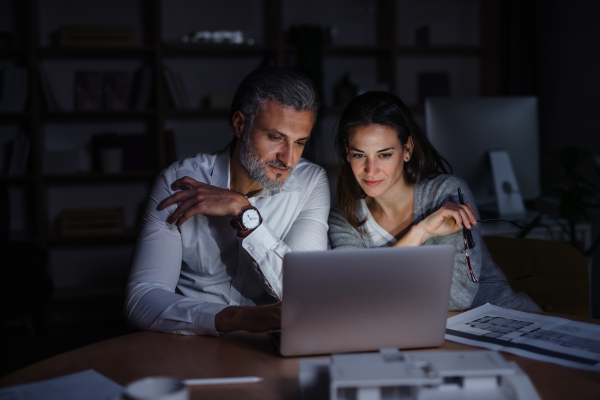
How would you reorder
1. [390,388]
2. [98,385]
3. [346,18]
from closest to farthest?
[390,388], [98,385], [346,18]

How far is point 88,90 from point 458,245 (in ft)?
9.35

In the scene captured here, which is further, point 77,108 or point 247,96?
point 77,108

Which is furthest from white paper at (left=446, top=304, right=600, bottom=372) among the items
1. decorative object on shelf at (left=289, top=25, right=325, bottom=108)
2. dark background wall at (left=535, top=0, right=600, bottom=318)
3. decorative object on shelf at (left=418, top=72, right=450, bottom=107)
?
decorative object on shelf at (left=418, top=72, right=450, bottom=107)

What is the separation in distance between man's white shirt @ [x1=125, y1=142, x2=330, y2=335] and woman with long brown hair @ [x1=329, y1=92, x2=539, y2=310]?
0.12 metres

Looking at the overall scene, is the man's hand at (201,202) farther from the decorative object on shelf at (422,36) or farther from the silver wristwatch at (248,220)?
the decorative object on shelf at (422,36)

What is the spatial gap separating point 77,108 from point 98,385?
9.57 ft

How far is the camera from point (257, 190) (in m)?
1.57

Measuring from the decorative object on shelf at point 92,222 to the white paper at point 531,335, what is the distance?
2704 millimetres

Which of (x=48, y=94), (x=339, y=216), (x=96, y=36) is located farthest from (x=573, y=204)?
(x=48, y=94)

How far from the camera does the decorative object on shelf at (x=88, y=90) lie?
3.27 meters

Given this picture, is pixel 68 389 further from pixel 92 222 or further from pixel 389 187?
pixel 92 222

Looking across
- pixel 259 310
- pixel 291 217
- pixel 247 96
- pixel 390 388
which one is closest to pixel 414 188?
pixel 291 217

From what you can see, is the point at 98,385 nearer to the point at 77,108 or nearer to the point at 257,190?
the point at 257,190

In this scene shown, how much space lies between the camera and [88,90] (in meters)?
3.29
